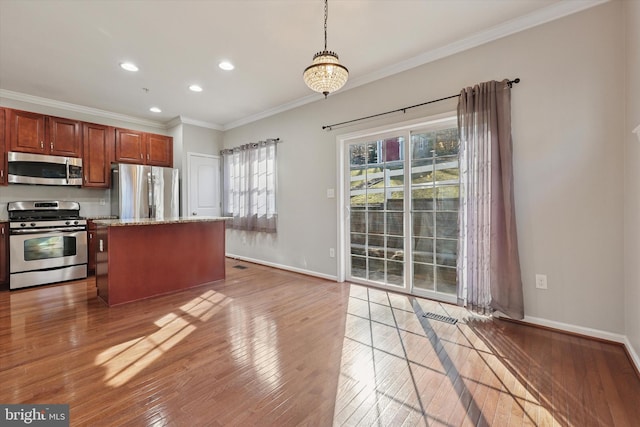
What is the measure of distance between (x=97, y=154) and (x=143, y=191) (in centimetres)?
91

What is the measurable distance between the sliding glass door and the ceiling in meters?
0.89

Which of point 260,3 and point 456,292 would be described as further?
point 456,292

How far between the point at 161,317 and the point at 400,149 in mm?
3243

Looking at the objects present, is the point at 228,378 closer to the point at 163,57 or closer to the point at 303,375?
the point at 303,375

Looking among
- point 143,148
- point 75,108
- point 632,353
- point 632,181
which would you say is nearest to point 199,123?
point 143,148

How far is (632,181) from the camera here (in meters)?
2.02

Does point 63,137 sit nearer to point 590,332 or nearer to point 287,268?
point 287,268

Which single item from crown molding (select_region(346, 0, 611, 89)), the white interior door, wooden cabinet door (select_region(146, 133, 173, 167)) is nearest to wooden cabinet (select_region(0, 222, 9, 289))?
wooden cabinet door (select_region(146, 133, 173, 167))

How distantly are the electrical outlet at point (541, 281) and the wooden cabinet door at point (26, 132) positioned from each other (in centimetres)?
647

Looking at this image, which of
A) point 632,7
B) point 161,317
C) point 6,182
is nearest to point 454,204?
point 632,7

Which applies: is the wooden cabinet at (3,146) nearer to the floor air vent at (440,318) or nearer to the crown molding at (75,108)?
the crown molding at (75,108)

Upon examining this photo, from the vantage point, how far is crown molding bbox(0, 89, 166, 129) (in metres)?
4.11

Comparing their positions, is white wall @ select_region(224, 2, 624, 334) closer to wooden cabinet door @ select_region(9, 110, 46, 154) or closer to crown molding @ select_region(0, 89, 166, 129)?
crown molding @ select_region(0, 89, 166, 129)

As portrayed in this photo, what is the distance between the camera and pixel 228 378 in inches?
72.2
